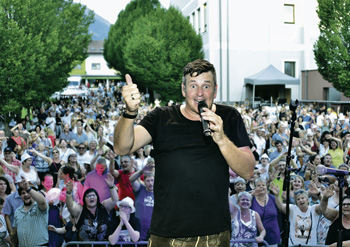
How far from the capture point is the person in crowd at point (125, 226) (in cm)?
563

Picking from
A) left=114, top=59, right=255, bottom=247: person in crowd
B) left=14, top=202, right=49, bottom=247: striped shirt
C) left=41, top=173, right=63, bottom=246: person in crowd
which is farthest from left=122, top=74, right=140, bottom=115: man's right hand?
left=41, top=173, right=63, bottom=246: person in crowd

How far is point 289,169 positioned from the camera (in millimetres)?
4320

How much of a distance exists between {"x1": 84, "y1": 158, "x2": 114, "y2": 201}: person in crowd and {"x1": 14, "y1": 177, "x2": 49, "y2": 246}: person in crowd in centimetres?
127

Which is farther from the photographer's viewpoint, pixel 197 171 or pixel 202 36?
pixel 202 36

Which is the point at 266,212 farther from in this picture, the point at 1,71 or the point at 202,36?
the point at 202,36

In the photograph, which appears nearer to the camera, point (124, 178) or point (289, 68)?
point (124, 178)

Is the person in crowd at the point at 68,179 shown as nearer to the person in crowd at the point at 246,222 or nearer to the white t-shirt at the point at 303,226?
the person in crowd at the point at 246,222

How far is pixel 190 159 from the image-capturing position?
7.63 ft

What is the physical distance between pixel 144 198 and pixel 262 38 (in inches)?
1195

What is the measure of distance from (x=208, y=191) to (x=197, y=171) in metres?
0.12

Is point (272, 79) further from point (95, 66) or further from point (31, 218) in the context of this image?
point (95, 66)

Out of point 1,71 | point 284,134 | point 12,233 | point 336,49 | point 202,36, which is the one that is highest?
point 202,36

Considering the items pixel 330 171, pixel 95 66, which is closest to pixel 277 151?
pixel 330 171

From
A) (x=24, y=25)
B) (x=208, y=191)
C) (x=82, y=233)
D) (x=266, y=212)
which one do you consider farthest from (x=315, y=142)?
(x=24, y=25)
